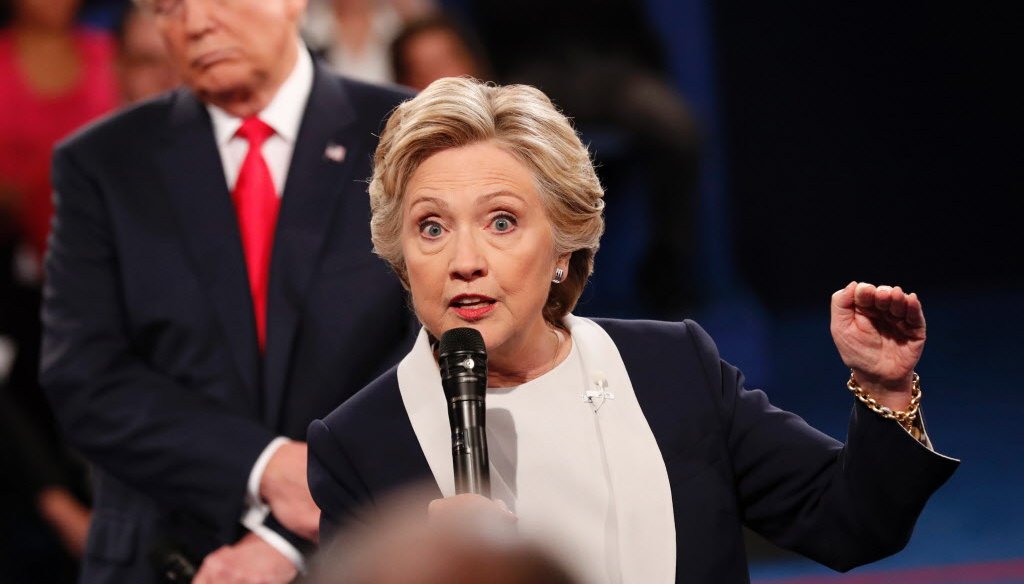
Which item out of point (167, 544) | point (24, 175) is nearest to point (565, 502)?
point (167, 544)

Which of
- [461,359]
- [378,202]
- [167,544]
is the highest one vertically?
[378,202]

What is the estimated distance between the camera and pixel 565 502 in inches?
74.3

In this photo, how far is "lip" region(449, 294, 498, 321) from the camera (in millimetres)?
1856

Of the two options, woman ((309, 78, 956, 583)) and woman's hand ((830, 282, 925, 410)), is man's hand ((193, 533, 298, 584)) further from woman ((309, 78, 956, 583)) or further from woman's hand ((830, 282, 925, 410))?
woman's hand ((830, 282, 925, 410))

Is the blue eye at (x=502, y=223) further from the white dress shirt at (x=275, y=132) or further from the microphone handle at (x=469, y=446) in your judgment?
the white dress shirt at (x=275, y=132)

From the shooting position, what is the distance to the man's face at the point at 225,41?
92.7 inches

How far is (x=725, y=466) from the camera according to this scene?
191 centimetres

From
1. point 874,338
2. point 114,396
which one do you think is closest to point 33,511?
point 114,396

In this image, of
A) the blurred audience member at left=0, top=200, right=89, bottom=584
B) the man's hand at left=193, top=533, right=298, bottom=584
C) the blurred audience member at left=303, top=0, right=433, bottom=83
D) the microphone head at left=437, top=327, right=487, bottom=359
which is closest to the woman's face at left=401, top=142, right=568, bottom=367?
the microphone head at left=437, top=327, right=487, bottom=359

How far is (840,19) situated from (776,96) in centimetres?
37

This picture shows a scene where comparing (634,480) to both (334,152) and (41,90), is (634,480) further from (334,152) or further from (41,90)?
(41,90)

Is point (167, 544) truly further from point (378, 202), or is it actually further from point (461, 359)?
point (461, 359)

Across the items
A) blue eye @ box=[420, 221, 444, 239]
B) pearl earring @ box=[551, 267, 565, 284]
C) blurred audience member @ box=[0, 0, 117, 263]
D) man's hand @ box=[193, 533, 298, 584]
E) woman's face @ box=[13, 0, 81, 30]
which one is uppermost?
woman's face @ box=[13, 0, 81, 30]

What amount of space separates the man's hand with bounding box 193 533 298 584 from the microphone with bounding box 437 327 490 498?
28.3 inches
